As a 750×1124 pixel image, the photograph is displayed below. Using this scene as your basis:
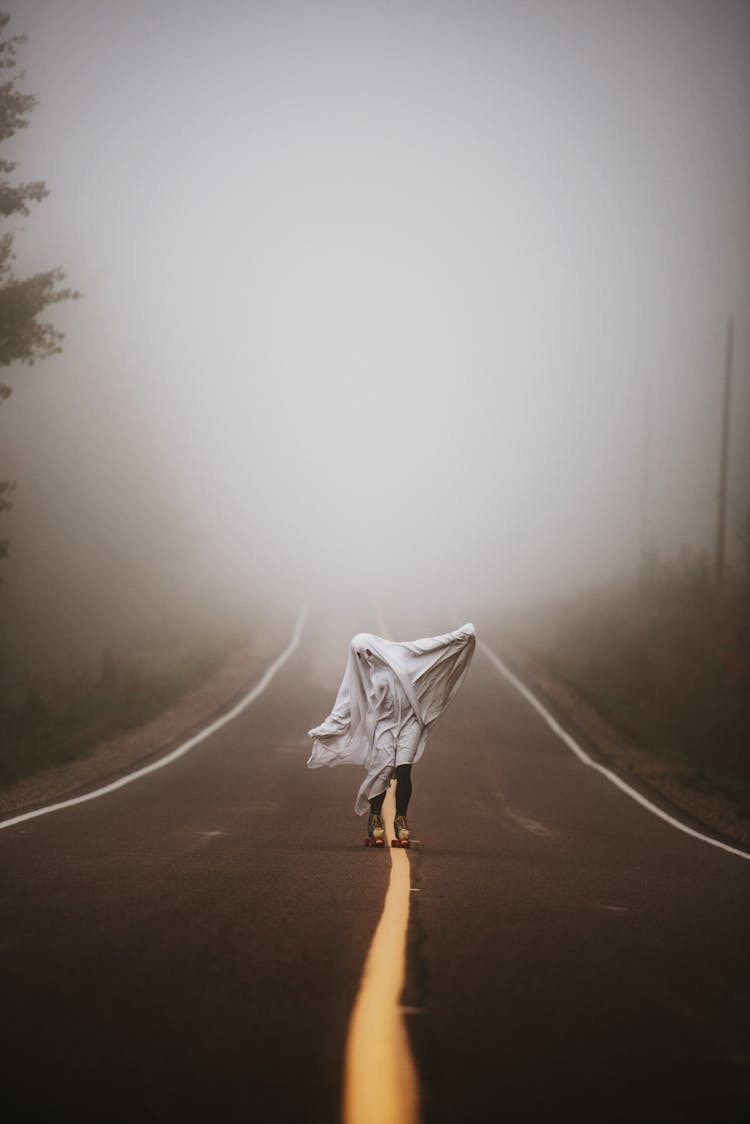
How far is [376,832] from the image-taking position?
11023mm

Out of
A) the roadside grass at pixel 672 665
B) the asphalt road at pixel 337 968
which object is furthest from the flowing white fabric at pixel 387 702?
the roadside grass at pixel 672 665

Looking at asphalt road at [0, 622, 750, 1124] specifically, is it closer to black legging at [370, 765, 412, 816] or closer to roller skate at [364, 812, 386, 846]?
roller skate at [364, 812, 386, 846]

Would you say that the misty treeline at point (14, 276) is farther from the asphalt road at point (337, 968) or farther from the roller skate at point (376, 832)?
the roller skate at point (376, 832)

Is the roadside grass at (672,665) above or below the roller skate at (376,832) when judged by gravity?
below

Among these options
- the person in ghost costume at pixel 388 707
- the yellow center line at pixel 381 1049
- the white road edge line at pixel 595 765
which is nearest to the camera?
the yellow center line at pixel 381 1049

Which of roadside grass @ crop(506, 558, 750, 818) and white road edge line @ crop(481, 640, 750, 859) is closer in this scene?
white road edge line @ crop(481, 640, 750, 859)

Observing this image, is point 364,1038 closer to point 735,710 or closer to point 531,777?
point 531,777

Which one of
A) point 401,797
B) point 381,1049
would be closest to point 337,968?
Result: point 381,1049

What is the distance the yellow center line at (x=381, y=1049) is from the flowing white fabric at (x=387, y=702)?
14.9 feet

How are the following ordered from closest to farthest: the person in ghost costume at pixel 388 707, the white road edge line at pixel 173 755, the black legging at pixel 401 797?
1. the black legging at pixel 401 797
2. the person in ghost costume at pixel 388 707
3. the white road edge line at pixel 173 755

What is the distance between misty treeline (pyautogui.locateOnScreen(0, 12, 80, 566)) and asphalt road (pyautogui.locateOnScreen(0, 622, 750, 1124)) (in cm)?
1467

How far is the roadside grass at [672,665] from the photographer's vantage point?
24781 mm

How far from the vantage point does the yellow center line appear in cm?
396

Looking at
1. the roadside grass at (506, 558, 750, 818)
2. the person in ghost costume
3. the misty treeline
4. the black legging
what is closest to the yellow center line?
the black legging
